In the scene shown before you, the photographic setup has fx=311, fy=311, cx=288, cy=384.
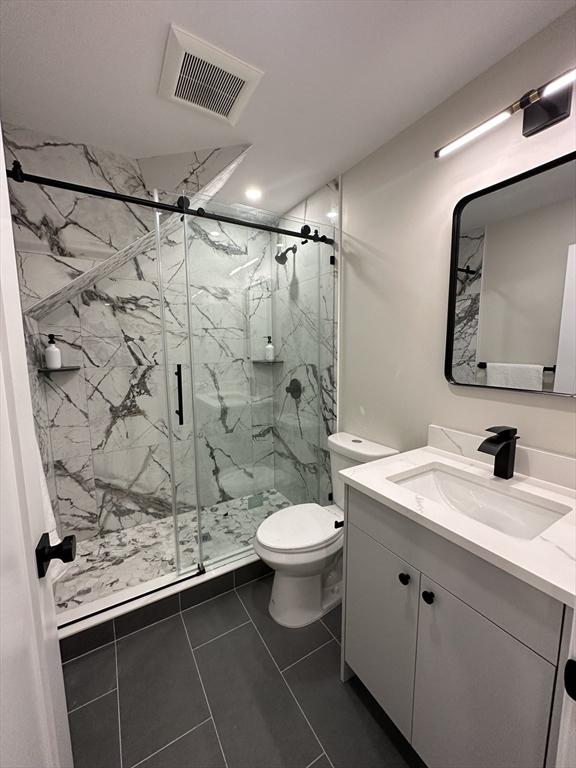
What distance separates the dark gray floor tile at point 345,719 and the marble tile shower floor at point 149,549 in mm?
810

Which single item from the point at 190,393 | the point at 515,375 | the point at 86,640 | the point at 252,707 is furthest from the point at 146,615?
the point at 515,375

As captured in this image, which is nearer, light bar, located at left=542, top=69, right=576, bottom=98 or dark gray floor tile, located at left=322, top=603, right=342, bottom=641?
light bar, located at left=542, top=69, right=576, bottom=98

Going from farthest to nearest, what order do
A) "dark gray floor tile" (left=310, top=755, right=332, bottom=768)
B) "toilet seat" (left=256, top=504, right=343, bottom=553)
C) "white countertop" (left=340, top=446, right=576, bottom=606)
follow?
"toilet seat" (left=256, top=504, right=343, bottom=553) → "dark gray floor tile" (left=310, top=755, right=332, bottom=768) → "white countertop" (left=340, top=446, right=576, bottom=606)

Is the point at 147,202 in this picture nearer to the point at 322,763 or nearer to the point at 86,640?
the point at 86,640

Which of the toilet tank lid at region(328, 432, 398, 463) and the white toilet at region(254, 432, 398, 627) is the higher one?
Answer: the toilet tank lid at region(328, 432, 398, 463)

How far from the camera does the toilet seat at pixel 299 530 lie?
61.2 inches

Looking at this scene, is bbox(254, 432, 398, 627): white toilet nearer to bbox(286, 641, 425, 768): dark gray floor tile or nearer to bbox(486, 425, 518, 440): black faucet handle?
bbox(286, 641, 425, 768): dark gray floor tile

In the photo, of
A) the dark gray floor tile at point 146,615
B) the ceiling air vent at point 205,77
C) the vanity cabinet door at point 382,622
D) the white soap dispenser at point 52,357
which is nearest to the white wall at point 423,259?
the vanity cabinet door at point 382,622

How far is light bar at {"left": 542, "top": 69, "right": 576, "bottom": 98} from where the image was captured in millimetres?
960

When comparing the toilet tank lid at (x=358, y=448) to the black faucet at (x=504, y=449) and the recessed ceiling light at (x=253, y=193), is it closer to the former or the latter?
the black faucet at (x=504, y=449)

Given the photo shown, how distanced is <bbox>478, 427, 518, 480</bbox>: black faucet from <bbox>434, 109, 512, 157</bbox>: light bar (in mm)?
1105

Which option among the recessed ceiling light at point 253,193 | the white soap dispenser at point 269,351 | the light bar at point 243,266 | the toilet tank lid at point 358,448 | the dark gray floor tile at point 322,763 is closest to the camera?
the dark gray floor tile at point 322,763

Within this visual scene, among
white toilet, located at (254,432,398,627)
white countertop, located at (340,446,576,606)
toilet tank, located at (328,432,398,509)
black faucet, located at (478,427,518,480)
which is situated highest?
black faucet, located at (478,427,518,480)

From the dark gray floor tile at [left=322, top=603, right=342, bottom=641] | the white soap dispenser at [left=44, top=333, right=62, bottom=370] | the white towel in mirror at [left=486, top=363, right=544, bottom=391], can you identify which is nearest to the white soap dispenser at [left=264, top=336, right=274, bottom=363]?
the white soap dispenser at [left=44, top=333, right=62, bottom=370]
